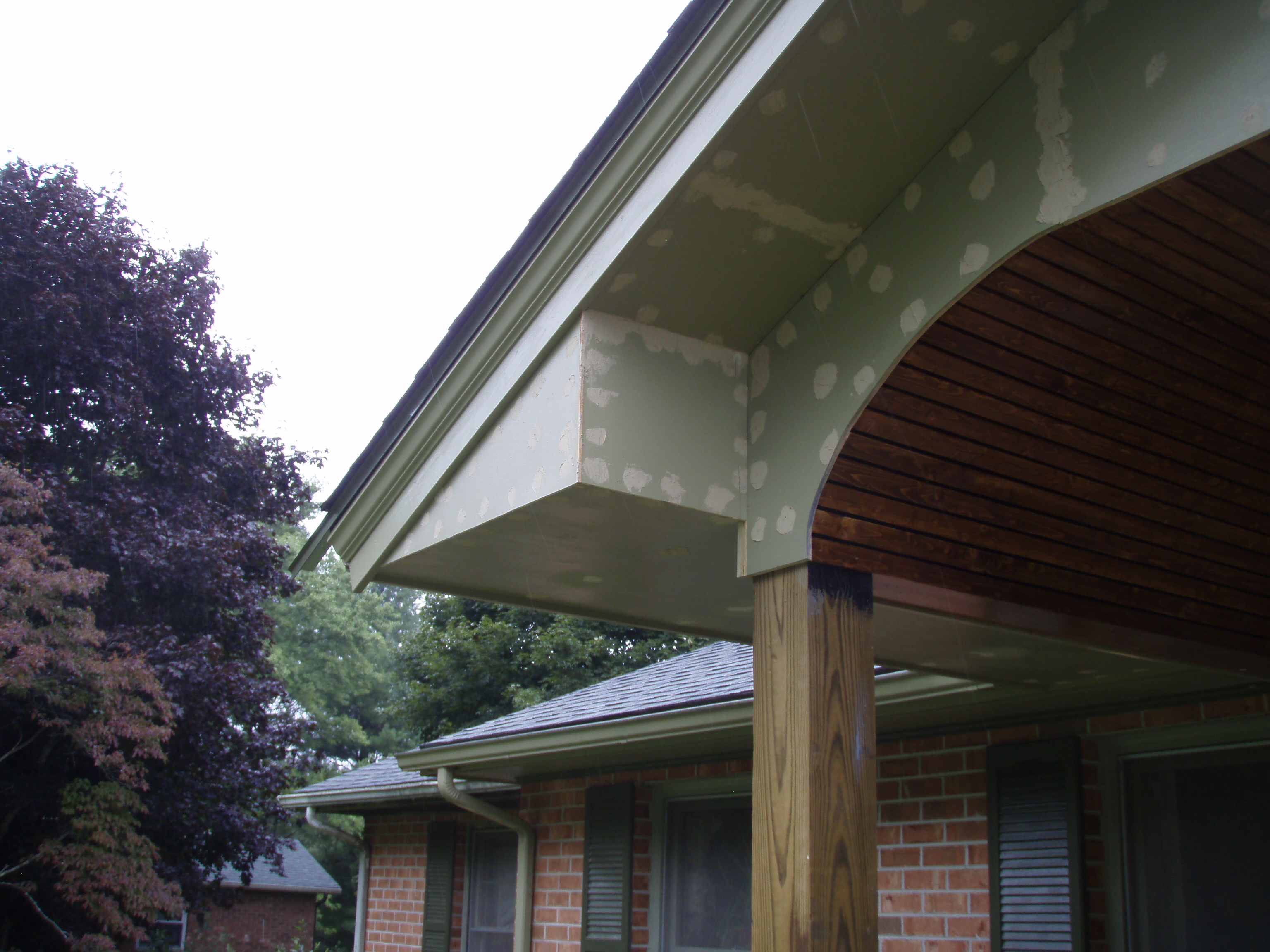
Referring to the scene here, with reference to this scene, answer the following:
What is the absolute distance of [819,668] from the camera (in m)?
2.55

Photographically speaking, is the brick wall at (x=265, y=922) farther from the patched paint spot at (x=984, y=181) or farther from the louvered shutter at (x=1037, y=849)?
the patched paint spot at (x=984, y=181)

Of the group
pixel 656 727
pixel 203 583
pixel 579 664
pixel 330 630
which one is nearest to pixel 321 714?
pixel 330 630

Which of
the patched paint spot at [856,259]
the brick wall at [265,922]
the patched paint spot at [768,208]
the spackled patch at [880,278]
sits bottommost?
the brick wall at [265,922]

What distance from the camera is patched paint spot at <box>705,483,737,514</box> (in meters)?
2.80

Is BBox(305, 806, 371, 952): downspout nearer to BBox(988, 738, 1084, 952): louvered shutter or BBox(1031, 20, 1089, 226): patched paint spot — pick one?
BBox(988, 738, 1084, 952): louvered shutter

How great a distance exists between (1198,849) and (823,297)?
310cm

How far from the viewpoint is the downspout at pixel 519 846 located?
7.45 m

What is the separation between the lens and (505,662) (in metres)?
21.8

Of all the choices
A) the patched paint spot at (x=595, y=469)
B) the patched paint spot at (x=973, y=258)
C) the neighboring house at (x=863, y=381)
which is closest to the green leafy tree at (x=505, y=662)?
the neighboring house at (x=863, y=381)

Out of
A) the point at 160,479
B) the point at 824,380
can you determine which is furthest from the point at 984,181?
the point at 160,479

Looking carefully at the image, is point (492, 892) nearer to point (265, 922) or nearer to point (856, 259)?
point (856, 259)

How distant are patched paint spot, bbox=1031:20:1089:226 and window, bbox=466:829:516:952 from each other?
710 centimetres

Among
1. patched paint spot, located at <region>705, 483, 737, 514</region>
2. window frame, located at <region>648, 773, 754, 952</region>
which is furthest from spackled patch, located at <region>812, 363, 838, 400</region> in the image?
window frame, located at <region>648, 773, 754, 952</region>

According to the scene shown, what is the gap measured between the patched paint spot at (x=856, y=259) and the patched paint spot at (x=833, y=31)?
0.56m
